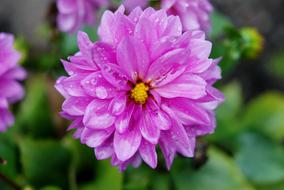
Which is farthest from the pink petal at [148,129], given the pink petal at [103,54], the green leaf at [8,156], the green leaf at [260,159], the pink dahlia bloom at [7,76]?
the green leaf at [260,159]

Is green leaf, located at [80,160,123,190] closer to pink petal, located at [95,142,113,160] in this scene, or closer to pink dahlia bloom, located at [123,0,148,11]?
→ pink petal, located at [95,142,113,160]

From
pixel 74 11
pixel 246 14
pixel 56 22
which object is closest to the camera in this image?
pixel 74 11

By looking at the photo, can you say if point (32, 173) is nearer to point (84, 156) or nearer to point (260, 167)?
point (84, 156)

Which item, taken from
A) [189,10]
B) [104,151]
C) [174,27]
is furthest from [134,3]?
Answer: [104,151]

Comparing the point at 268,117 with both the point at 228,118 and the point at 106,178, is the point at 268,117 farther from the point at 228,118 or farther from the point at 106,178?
the point at 106,178

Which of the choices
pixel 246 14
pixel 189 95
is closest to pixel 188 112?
pixel 189 95

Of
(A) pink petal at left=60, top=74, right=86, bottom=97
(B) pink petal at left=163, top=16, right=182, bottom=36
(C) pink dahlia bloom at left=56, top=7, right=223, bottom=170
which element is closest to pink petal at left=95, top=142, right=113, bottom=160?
(C) pink dahlia bloom at left=56, top=7, right=223, bottom=170

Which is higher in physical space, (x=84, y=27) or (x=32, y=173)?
(x=84, y=27)
